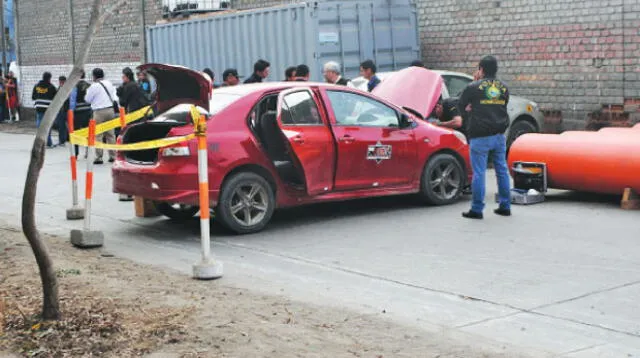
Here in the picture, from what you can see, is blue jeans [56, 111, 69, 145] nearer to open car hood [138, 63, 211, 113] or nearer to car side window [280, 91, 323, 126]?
open car hood [138, 63, 211, 113]

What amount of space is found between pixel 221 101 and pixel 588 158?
14.9 feet

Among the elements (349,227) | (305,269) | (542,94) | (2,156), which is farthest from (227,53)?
(305,269)

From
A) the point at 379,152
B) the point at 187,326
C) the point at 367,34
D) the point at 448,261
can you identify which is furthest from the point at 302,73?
the point at 187,326

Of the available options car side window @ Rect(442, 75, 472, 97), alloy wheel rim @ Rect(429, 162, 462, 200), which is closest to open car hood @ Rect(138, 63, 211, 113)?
alloy wheel rim @ Rect(429, 162, 462, 200)

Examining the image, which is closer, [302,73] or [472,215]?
[472,215]

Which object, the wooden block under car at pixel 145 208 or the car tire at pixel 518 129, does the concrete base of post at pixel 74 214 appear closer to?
the wooden block under car at pixel 145 208

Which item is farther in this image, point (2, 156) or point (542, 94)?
point (2, 156)

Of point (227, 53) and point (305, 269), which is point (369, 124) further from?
point (227, 53)

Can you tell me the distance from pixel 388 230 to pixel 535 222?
5.45ft

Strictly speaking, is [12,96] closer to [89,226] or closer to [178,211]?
[178,211]

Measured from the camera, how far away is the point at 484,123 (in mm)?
10883

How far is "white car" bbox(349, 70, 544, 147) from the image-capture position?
16.7m

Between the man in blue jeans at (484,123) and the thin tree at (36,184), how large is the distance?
5.28 metres

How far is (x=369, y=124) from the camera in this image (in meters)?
11.5
